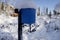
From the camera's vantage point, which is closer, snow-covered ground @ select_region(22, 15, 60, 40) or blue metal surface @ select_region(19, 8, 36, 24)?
blue metal surface @ select_region(19, 8, 36, 24)

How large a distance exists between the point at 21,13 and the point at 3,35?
6.00 feet

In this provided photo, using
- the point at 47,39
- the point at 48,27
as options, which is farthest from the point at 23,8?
the point at 48,27

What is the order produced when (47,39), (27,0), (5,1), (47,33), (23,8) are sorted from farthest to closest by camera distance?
(5,1)
(47,33)
(47,39)
(23,8)
(27,0)

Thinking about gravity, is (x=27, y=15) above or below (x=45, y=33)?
above

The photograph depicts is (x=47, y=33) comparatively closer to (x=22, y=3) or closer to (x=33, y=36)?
(x=33, y=36)

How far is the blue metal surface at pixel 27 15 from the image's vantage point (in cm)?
310

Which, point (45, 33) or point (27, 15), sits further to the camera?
point (45, 33)

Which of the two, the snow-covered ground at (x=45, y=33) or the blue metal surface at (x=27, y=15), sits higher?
the blue metal surface at (x=27, y=15)

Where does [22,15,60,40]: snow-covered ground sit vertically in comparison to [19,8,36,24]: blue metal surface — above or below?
below

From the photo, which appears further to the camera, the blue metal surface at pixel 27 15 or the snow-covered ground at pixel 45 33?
the snow-covered ground at pixel 45 33

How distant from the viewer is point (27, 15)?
10.2 ft

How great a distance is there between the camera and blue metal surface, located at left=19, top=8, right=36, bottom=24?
3.10 m

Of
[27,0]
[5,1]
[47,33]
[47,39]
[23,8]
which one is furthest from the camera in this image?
[5,1]

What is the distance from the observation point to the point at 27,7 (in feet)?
10.0
